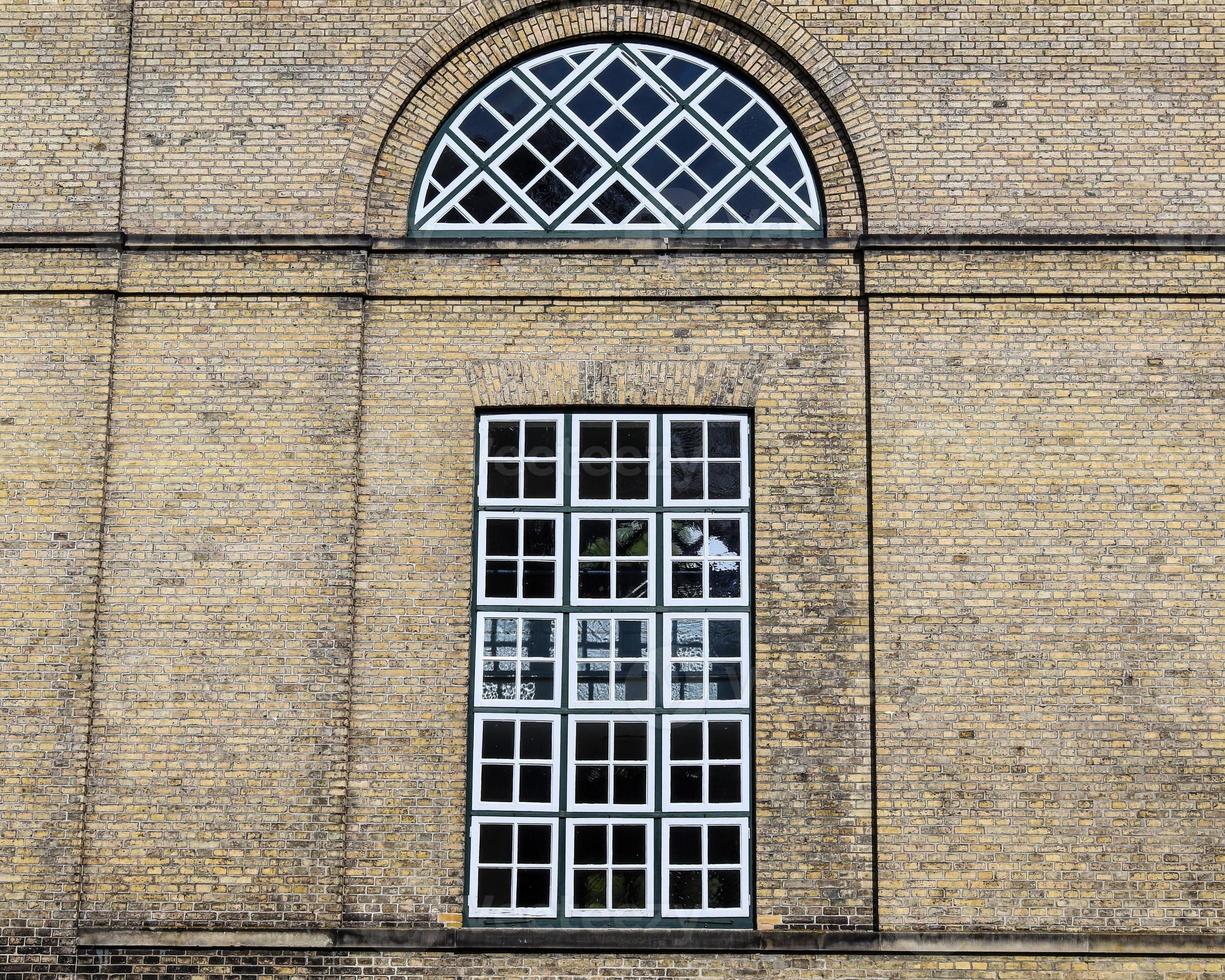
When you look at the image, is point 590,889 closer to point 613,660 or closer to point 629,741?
point 629,741

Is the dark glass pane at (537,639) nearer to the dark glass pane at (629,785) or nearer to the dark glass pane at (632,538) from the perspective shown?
the dark glass pane at (632,538)

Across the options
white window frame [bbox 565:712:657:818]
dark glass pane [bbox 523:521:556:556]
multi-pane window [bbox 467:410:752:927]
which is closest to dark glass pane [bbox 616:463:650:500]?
multi-pane window [bbox 467:410:752:927]

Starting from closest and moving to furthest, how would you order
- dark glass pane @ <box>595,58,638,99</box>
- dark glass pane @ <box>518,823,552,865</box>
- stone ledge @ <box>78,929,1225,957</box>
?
stone ledge @ <box>78,929,1225,957</box>, dark glass pane @ <box>518,823,552,865</box>, dark glass pane @ <box>595,58,638,99</box>

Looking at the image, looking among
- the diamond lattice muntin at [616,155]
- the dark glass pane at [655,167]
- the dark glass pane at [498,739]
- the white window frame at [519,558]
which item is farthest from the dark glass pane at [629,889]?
the dark glass pane at [655,167]

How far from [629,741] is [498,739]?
1.09 meters

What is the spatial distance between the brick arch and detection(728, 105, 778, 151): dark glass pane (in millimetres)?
217

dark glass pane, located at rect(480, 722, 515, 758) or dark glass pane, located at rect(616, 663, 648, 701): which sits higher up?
dark glass pane, located at rect(616, 663, 648, 701)

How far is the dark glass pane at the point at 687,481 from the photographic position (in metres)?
11.6

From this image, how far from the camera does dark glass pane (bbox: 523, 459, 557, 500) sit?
1162 centimetres

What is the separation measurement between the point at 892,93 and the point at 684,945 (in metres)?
7.41

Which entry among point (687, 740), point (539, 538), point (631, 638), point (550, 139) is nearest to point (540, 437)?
point (539, 538)

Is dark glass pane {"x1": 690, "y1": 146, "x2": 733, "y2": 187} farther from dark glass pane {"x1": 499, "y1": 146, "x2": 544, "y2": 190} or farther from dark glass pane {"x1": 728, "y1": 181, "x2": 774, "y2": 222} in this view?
dark glass pane {"x1": 499, "y1": 146, "x2": 544, "y2": 190}

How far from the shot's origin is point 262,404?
11.5 metres

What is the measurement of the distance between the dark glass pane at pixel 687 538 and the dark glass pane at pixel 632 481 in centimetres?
40
